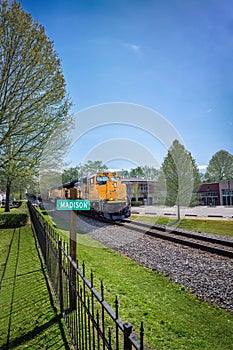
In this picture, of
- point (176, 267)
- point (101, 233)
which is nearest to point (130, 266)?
point (176, 267)

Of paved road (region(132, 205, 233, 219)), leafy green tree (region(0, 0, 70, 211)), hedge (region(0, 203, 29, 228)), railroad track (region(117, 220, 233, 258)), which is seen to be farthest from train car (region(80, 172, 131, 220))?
paved road (region(132, 205, 233, 219))

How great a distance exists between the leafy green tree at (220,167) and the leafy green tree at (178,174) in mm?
52508

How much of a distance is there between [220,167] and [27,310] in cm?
7320

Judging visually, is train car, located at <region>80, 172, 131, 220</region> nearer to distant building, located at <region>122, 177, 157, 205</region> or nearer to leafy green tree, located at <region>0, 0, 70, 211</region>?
leafy green tree, located at <region>0, 0, 70, 211</region>

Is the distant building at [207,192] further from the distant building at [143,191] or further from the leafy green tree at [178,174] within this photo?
the leafy green tree at [178,174]

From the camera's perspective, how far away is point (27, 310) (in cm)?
380

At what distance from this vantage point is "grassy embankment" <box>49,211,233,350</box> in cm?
316

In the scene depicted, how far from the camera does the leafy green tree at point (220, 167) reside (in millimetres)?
68500

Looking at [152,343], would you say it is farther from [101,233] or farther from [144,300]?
[101,233]

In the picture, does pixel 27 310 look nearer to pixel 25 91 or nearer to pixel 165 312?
pixel 165 312

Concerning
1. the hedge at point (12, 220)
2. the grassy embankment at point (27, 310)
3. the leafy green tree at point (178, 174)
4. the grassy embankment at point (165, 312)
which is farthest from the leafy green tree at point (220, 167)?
the grassy embankment at point (27, 310)

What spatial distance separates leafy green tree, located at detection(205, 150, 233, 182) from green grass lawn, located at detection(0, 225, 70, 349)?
70.3 metres

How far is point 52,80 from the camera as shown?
31.1ft

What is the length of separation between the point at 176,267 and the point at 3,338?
4373 mm
